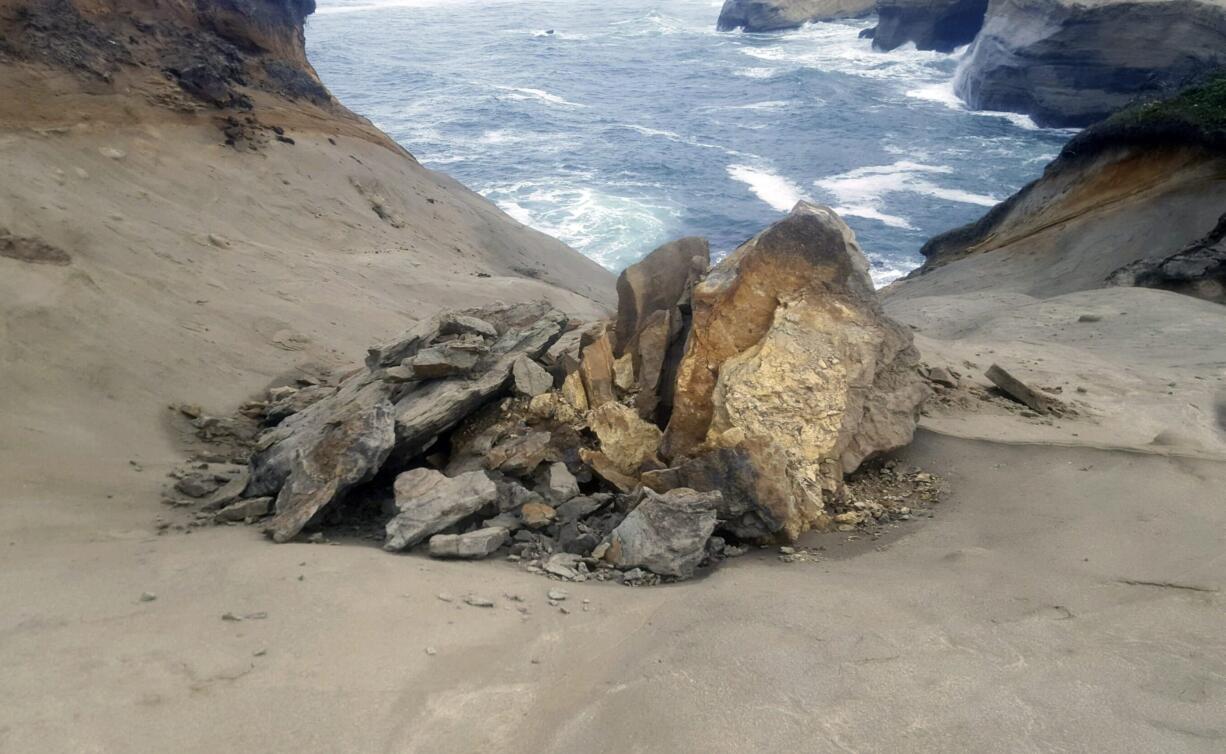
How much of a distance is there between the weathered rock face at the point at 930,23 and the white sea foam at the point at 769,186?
2233cm

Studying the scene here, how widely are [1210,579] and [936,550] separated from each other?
1.16 meters

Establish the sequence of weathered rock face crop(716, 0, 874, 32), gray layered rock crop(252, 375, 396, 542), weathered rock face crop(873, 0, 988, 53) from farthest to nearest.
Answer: weathered rock face crop(716, 0, 874, 32) < weathered rock face crop(873, 0, 988, 53) < gray layered rock crop(252, 375, 396, 542)

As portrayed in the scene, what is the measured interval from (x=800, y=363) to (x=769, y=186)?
830 inches

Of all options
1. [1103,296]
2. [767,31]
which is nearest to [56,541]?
[1103,296]

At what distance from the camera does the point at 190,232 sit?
953cm

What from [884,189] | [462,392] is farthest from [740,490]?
[884,189]

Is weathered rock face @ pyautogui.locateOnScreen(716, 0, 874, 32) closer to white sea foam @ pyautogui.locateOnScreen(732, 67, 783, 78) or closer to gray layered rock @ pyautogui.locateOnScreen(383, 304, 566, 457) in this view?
white sea foam @ pyautogui.locateOnScreen(732, 67, 783, 78)

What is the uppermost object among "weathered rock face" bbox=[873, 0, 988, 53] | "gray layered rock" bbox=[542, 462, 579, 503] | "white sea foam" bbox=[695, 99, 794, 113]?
"weathered rock face" bbox=[873, 0, 988, 53]

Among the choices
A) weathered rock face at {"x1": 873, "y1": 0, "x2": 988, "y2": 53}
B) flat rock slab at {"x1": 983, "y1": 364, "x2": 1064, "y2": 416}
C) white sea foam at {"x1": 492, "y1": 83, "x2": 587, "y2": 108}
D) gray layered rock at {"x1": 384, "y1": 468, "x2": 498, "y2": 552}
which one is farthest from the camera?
weathered rock face at {"x1": 873, "y1": 0, "x2": 988, "y2": 53}

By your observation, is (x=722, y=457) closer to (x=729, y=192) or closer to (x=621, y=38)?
(x=729, y=192)

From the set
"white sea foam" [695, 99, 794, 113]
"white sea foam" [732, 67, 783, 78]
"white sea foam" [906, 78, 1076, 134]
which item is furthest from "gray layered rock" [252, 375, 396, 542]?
"white sea foam" [732, 67, 783, 78]

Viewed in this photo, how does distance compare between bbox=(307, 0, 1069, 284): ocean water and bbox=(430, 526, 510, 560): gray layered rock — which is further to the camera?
bbox=(307, 0, 1069, 284): ocean water

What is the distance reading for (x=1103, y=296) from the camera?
11266 millimetres

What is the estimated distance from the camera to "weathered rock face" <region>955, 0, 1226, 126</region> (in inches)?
1013
